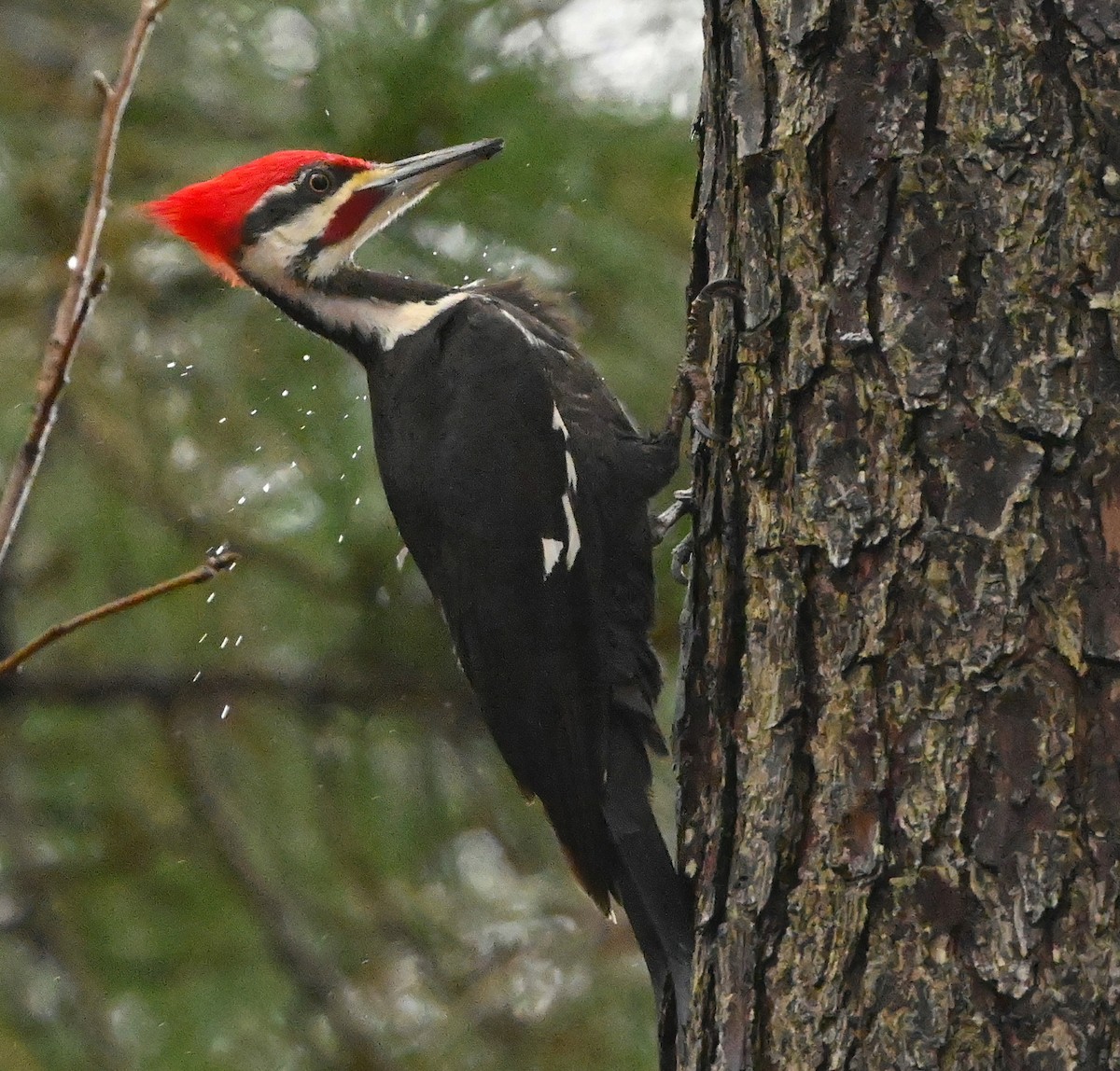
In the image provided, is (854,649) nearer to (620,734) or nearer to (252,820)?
(620,734)

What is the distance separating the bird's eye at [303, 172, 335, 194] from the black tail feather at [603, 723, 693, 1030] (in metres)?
1.09

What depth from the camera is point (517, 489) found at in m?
2.36

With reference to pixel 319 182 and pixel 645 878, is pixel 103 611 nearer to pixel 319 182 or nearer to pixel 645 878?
pixel 645 878

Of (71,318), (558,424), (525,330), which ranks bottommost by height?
(71,318)

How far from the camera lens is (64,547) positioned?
2830 mm

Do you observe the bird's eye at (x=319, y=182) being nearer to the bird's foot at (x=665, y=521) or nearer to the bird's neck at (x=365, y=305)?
the bird's neck at (x=365, y=305)

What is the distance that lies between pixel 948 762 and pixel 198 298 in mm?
1920

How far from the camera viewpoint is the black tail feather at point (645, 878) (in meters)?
1.91

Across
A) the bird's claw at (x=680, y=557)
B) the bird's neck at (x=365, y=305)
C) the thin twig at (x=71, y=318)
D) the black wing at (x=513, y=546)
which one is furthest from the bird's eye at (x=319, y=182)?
the thin twig at (x=71, y=318)

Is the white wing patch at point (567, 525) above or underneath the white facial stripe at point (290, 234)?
underneath

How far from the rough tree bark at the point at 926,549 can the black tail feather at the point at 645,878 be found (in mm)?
200

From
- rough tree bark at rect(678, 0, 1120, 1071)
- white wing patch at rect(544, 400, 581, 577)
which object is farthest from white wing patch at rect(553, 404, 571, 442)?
rough tree bark at rect(678, 0, 1120, 1071)

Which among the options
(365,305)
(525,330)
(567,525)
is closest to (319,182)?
(365,305)

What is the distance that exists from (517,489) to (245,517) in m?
0.73
